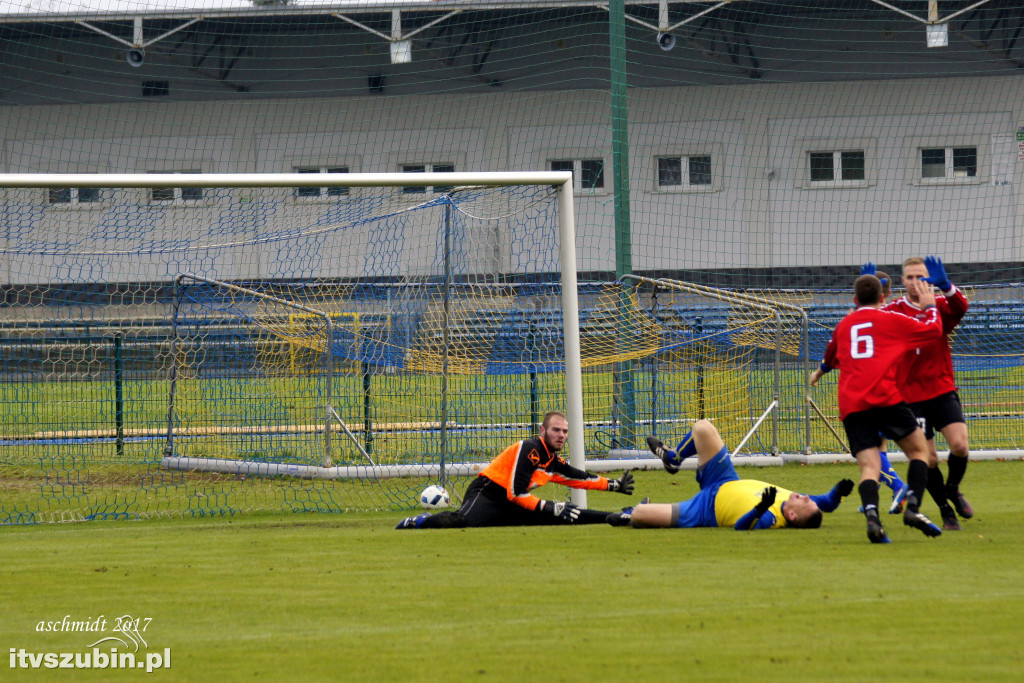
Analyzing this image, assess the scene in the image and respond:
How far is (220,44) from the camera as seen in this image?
22.8 m

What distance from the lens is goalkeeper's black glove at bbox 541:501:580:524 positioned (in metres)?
6.45

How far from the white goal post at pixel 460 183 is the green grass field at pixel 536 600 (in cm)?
123

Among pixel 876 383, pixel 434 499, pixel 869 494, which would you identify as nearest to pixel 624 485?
pixel 434 499

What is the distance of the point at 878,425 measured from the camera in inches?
228

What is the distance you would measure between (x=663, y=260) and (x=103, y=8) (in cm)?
1151

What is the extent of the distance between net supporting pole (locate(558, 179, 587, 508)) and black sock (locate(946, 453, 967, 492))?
94.1 inches

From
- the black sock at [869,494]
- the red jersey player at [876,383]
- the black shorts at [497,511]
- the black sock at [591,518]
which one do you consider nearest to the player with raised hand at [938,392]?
the red jersey player at [876,383]

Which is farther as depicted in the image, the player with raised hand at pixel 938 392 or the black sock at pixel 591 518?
the black sock at pixel 591 518

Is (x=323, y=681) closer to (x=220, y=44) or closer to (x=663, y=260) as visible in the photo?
(x=663, y=260)

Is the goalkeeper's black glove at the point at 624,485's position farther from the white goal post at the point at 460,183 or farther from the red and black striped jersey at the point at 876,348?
the red and black striped jersey at the point at 876,348

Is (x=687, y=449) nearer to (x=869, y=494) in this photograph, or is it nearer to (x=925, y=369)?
(x=869, y=494)

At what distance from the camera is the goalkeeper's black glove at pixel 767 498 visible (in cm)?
571

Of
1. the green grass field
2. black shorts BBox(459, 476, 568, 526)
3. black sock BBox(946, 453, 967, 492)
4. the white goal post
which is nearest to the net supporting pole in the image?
the white goal post

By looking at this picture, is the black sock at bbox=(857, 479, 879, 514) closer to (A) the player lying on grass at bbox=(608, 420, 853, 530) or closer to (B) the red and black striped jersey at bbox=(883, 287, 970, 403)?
(A) the player lying on grass at bbox=(608, 420, 853, 530)
